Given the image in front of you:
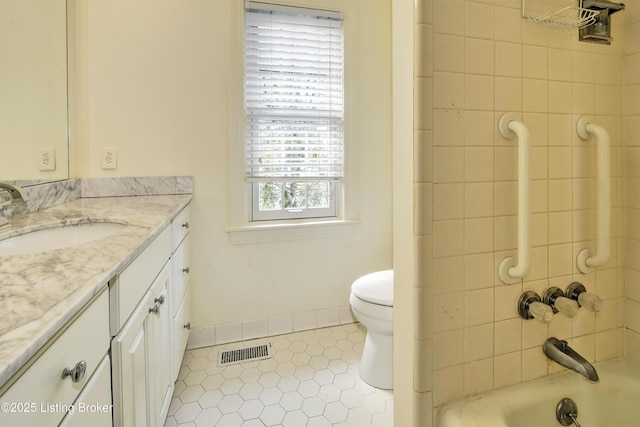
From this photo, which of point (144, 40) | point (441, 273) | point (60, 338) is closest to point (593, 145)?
point (441, 273)

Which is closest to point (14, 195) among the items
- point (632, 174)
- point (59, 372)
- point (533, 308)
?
point (59, 372)

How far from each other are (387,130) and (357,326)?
135cm

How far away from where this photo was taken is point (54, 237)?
1.17 meters

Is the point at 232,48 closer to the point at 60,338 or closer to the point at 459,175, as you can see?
the point at 459,175

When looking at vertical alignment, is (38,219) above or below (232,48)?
below

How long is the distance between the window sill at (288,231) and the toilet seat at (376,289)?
20.9 inches

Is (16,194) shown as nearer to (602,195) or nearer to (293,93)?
(293,93)

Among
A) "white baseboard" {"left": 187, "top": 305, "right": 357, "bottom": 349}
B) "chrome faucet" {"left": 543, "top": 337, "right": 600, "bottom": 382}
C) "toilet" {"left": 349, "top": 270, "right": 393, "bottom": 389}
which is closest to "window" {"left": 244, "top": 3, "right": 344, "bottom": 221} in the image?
"white baseboard" {"left": 187, "top": 305, "right": 357, "bottom": 349}

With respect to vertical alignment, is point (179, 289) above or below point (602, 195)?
below

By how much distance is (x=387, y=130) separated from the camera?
2.32 metres

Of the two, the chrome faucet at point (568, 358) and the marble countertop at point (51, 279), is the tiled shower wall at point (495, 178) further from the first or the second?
the marble countertop at point (51, 279)

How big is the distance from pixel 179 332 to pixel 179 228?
0.48 metres

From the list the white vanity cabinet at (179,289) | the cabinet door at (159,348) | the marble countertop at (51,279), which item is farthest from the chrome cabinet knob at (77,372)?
the white vanity cabinet at (179,289)

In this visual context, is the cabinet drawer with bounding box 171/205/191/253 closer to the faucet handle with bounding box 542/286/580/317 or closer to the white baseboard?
the white baseboard
